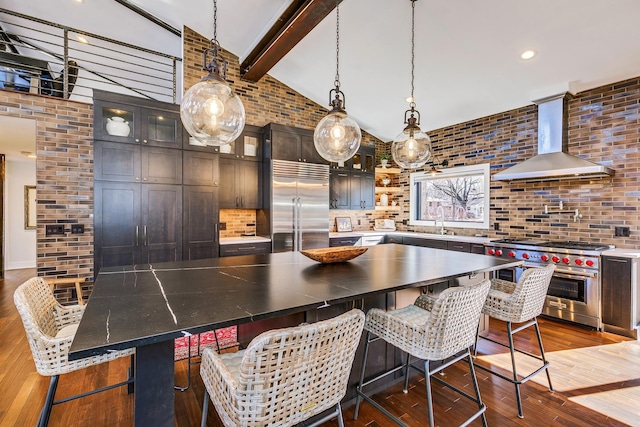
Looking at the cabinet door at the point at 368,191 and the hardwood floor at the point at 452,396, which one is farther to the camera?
the cabinet door at the point at 368,191

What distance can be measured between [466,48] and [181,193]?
12.7 feet

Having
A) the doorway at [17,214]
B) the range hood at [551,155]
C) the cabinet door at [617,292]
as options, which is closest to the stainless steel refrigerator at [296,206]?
the range hood at [551,155]

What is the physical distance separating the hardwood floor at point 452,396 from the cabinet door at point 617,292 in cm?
40

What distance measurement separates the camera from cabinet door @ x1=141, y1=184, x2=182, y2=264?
368 cm

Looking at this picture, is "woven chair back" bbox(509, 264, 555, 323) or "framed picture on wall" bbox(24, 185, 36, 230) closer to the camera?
"woven chair back" bbox(509, 264, 555, 323)

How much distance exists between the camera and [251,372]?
94 cm

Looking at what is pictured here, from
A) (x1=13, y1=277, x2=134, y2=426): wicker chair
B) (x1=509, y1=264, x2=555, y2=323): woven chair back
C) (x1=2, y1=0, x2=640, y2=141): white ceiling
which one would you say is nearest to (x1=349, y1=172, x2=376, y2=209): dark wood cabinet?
(x1=2, y1=0, x2=640, y2=141): white ceiling

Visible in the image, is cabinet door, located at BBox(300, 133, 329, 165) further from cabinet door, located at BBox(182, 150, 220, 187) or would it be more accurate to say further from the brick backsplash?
the brick backsplash

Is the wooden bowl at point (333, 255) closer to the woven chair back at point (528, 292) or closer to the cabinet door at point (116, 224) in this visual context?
the woven chair back at point (528, 292)

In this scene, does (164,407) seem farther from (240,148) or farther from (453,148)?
(453,148)

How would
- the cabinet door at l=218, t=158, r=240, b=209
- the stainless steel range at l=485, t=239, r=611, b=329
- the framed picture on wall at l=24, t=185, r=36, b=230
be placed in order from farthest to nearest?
the framed picture on wall at l=24, t=185, r=36, b=230
the cabinet door at l=218, t=158, r=240, b=209
the stainless steel range at l=485, t=239, r=611, b=329

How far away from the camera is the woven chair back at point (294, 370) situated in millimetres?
941

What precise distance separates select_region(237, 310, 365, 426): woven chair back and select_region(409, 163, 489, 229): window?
4.42 m

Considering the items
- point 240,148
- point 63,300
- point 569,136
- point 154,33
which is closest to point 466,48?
point 569,136
